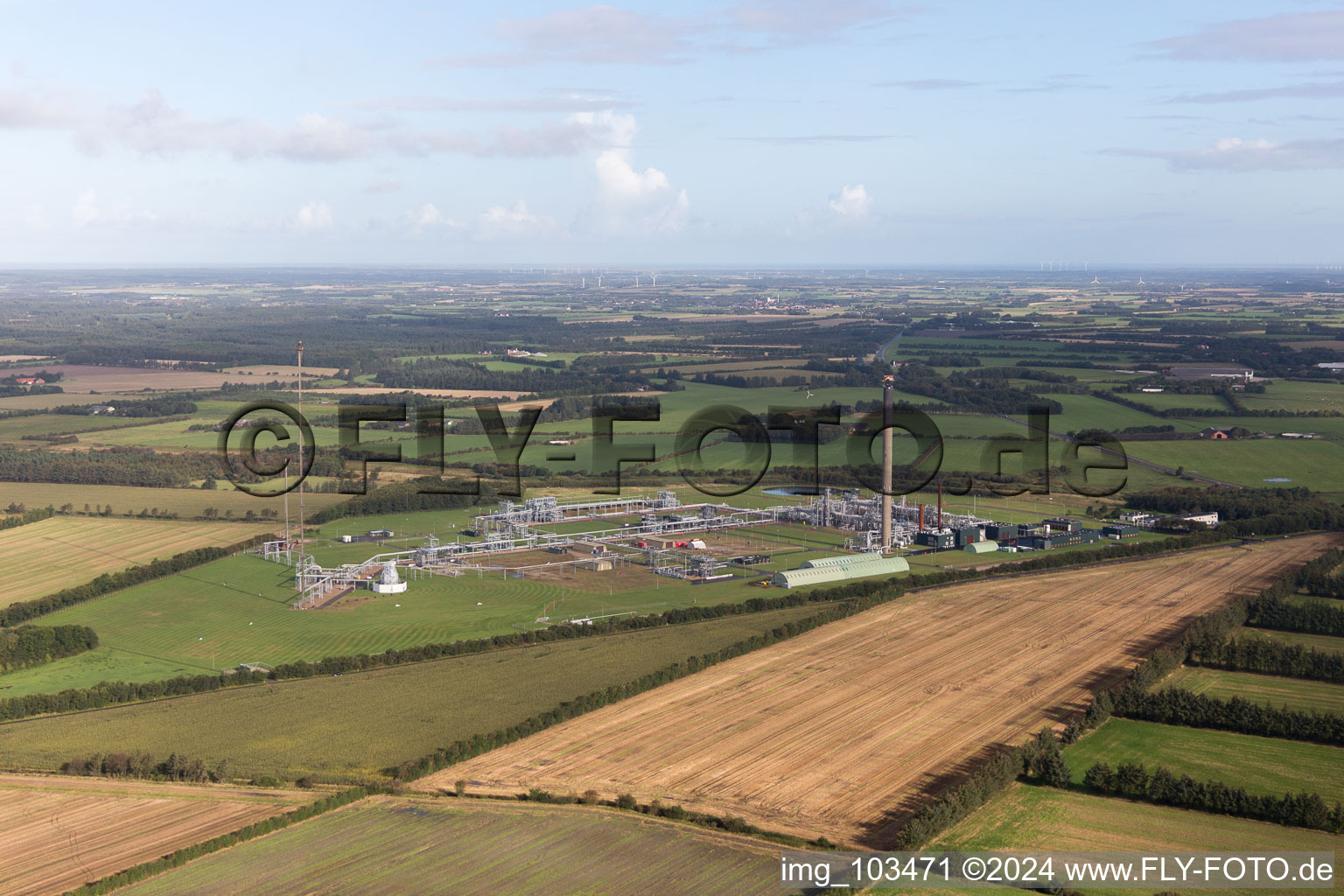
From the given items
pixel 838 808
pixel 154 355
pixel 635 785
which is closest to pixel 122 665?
pixel 635 785

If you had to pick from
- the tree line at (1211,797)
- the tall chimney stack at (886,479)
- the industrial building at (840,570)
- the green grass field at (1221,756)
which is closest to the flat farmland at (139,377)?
the tall chimney stack at (886,479)

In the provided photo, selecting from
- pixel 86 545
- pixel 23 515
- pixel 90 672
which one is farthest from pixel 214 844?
pixel 23 515

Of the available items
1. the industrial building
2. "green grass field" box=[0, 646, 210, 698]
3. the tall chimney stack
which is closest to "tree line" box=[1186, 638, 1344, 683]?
the industrial building

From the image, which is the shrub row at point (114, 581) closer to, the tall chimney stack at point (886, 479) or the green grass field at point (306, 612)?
the green grass field at point (306, 612)

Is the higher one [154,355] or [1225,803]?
[154,355]

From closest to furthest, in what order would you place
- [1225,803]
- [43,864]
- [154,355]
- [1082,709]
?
[43,864] → [1225,803] → [1082,709] → [154,355]

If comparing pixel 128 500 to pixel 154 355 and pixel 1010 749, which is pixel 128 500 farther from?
pixel 154 355
